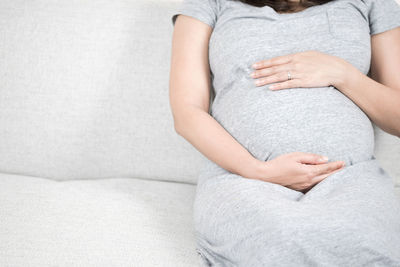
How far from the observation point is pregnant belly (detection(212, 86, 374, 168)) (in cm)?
103

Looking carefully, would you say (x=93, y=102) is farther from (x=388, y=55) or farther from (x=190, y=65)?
(x=388, y=55)

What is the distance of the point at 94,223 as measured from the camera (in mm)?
1069

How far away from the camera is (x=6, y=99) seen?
138cm

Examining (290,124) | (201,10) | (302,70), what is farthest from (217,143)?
(201,10)

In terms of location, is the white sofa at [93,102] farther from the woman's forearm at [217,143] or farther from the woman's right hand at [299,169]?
the woman's right hand at [299,169]

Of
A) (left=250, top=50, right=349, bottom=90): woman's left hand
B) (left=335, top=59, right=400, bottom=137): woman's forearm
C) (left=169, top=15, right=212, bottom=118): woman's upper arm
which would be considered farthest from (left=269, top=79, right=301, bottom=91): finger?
(left=169, top=15, right=212, bottom=118): woman's upper arm

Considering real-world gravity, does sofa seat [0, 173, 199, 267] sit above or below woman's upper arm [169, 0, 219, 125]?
below

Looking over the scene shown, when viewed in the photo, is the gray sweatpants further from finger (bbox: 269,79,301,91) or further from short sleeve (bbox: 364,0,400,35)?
short sleeve (bbox: 364,0,400,35)

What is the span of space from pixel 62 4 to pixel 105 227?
84 cm

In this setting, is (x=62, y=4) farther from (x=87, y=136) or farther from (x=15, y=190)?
(x=15, y=190)

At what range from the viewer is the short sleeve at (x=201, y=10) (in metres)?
1.25

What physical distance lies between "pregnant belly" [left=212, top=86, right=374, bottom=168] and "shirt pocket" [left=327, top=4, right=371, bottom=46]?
0.18 metres

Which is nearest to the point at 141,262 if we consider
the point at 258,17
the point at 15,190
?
the point at 15,190

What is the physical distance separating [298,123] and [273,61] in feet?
0.66
